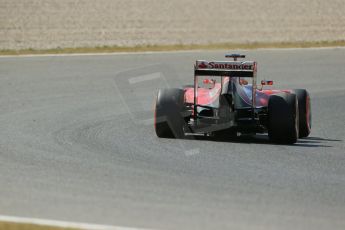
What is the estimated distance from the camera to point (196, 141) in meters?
12.9

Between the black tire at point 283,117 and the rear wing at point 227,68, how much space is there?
502 mm

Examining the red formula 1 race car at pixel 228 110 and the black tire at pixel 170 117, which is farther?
the black tire at pixel 170 117

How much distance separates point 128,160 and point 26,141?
2162mm

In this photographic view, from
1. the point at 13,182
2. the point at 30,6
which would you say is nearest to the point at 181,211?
the point at 13,182

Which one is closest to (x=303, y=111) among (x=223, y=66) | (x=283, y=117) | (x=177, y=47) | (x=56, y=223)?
(x=283, y=117)

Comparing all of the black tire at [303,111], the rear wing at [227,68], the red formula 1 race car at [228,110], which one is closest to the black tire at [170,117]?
the red formula 1 race car at [228,110]

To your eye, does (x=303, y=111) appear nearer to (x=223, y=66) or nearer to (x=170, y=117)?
(x=223, y=66)

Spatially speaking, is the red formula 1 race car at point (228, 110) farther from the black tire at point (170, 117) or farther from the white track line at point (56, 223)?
the white track line at point (56, 223)

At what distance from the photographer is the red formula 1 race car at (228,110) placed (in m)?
12.8

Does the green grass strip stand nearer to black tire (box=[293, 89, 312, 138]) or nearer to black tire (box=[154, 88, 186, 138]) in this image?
black tire (box=[293, 89, 312, 138])

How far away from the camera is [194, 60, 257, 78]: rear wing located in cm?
1284

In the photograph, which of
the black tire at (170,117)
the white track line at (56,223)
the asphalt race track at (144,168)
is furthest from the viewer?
the black tire at (170,117)

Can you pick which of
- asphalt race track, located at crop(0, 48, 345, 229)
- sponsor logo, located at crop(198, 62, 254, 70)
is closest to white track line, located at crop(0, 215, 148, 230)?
asphalt race track, located at crop(0, 48, 345, 229)

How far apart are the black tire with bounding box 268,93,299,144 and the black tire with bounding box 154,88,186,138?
1.28 metres
